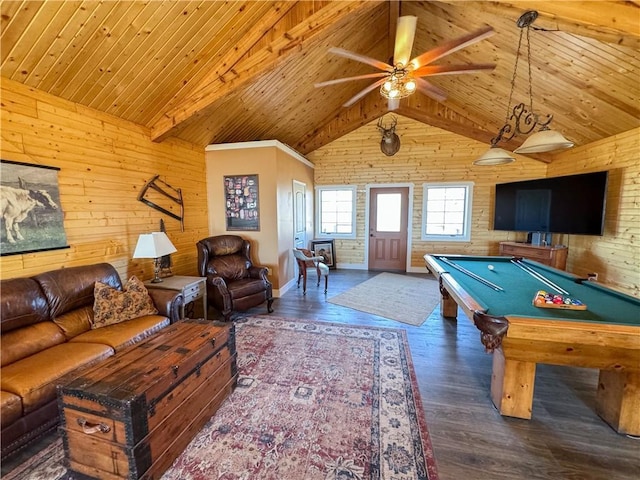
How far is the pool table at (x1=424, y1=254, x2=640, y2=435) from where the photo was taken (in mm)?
1517

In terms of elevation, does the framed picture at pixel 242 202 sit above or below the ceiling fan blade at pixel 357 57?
below

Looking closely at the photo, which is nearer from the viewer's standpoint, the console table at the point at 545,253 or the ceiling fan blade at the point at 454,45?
the ceiling fan blade at the point at 454,45

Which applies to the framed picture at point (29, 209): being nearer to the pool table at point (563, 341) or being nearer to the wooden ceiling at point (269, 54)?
the wooden ceiling at point (269, 54)

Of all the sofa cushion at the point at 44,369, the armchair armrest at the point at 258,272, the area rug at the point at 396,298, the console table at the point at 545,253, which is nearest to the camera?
the sofa cushion at the point at 44,369

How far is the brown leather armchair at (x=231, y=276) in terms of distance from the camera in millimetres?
3492

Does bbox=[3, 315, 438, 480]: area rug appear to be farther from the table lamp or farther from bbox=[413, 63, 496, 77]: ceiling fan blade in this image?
bbox=[413, 63, 496, 77]: ceiling fan blade

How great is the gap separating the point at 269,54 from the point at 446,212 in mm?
5031

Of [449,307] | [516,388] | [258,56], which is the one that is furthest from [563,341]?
[258,56]

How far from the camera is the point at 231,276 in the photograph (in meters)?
3.95

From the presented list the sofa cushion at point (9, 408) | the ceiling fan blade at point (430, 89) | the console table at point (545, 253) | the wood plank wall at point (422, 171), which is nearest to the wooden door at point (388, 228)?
the wood plank wall at point (422, 171)

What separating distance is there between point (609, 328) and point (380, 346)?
1.81 m

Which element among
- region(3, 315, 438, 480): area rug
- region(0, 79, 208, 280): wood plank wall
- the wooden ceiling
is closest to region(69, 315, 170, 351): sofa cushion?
region(3, 315, 438, 480): area rug

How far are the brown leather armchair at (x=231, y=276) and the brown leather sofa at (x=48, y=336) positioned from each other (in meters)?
0.79

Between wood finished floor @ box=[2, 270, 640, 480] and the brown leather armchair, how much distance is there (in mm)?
1958
